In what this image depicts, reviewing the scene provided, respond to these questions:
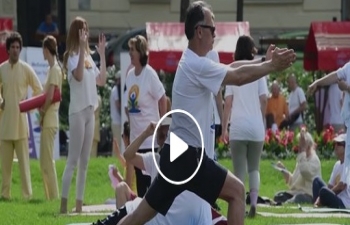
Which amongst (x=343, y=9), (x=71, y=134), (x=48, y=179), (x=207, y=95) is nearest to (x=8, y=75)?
(x=48, y=179)

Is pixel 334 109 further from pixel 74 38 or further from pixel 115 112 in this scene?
pixel 74 38

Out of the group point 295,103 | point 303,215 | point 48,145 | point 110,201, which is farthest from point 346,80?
point 295,103

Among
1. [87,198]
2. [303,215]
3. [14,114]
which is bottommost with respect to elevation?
[87,198]

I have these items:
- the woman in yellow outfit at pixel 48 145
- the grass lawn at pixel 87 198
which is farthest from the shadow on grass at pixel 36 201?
the woman in yellow outfit at pixel 48 145

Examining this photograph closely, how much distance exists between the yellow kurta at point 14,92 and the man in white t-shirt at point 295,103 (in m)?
9.15

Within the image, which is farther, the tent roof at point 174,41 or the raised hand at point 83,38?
the tent roof at point 174,41

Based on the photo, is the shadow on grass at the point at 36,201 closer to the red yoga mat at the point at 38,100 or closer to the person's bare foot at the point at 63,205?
the red yoga mat at the point at 38,100

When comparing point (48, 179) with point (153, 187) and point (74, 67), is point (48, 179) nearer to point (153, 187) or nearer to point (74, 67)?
point (74, 67)

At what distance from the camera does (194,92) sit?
33.7ft

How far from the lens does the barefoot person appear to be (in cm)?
1711

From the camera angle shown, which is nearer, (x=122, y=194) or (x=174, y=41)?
(x=122, y=194)

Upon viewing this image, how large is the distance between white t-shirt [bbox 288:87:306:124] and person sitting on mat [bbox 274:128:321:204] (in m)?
8.40

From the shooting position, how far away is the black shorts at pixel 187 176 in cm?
1012

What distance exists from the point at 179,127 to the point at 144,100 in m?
4.36
